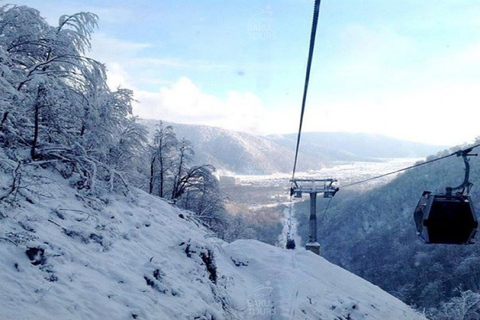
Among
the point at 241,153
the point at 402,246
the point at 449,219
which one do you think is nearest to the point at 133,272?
the point at 449,219

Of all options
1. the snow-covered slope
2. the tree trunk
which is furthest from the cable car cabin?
the tree trunk

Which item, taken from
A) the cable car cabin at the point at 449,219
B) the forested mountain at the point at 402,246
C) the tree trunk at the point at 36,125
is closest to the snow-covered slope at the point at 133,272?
the tree trunk at the point at 36,125

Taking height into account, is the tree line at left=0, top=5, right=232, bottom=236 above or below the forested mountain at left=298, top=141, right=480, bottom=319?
above

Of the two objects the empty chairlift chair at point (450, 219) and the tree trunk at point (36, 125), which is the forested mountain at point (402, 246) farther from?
the tree trunk at point (36, 125)

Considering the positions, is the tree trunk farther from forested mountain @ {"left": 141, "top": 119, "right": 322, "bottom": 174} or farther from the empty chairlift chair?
forested mountain @ {"left": 141, "top": 119, "right": 322, "bottom": 174}

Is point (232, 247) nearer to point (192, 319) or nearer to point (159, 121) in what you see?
point (192, 319)

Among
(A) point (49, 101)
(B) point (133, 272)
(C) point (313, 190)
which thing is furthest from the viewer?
(C) point (313, 190)

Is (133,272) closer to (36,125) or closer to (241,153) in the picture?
(36,125)
